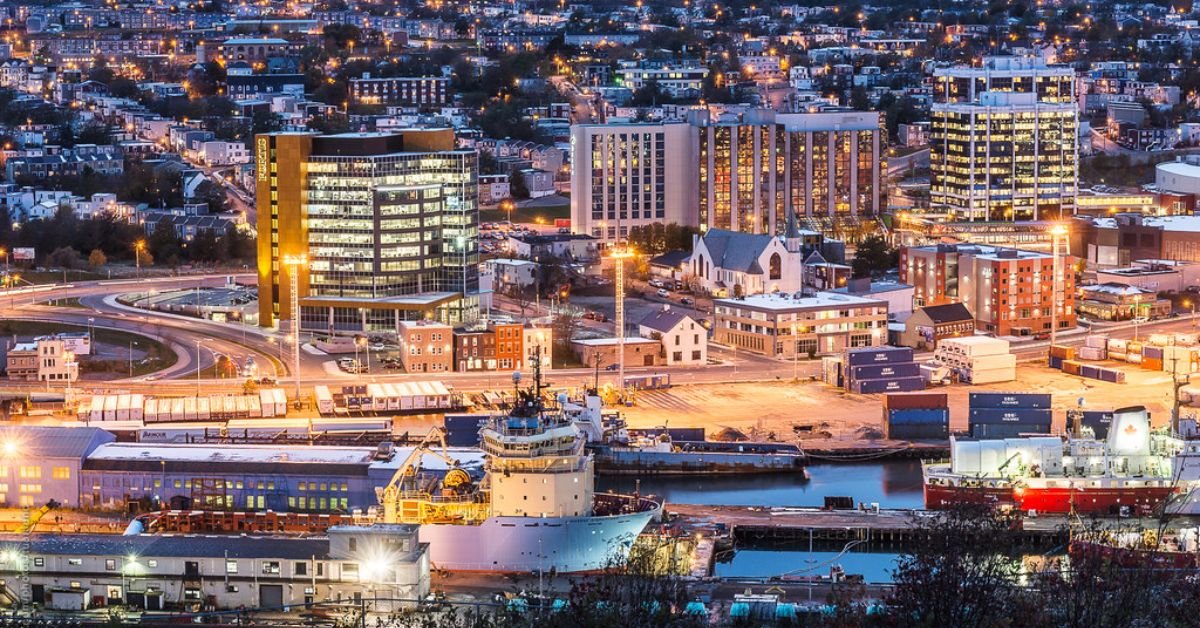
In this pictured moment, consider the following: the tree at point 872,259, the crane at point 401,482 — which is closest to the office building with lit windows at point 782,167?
the tree at point 872,259

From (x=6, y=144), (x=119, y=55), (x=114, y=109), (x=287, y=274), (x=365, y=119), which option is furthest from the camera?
(x=119, y=55)

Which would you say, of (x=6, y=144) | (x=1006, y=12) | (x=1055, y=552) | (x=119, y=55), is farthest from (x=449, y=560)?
(x=1006, y=12)

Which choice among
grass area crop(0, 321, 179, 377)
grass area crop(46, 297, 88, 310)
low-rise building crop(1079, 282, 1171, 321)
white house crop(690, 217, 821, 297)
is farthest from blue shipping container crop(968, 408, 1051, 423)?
grass area crop(46, 297, 88, 310)

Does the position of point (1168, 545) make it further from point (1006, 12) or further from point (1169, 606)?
point (1006, 12)

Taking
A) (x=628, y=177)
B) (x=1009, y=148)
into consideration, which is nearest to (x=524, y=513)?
(x=628, y=177)

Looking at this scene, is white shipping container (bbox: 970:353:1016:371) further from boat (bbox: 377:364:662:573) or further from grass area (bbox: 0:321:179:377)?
boat (bbox: 377:364:662:573)

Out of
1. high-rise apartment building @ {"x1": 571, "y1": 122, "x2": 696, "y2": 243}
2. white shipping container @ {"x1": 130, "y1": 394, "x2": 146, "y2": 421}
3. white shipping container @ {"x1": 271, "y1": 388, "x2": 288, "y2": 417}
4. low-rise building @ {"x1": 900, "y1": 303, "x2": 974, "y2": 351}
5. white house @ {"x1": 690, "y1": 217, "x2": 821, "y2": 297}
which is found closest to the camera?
white shipping container @ {"x1": 130, "y1": 394, "x2": 146, "y2": 421}
